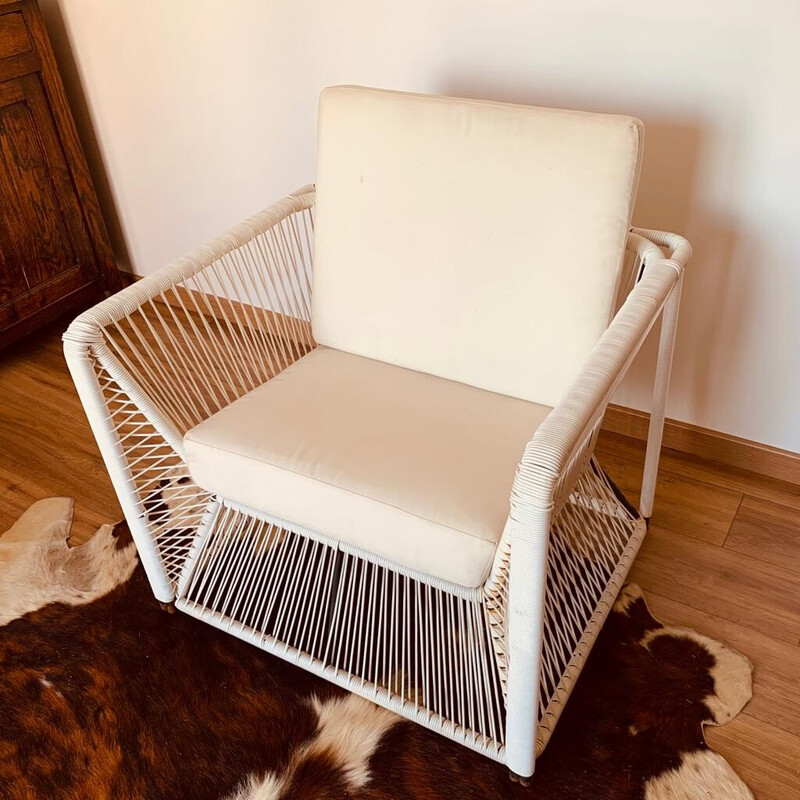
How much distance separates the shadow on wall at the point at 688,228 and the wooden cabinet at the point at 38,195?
1.05 m

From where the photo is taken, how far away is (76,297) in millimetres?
2281

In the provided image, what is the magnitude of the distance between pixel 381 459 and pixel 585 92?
31.2 inches

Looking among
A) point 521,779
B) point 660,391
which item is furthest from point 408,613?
point 660,391

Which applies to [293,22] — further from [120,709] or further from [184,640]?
[120,709]

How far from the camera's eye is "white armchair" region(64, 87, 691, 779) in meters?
1.14

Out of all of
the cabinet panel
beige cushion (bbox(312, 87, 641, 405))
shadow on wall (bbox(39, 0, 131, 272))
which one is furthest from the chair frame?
shadow on wall (bbox(39, 0, 131, 272))

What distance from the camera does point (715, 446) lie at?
1688 mm

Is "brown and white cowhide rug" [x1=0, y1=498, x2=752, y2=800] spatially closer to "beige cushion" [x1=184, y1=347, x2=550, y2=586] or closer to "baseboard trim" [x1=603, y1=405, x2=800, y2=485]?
"beige cushion" [x1=184, y1=347, x2=550, y2=586]

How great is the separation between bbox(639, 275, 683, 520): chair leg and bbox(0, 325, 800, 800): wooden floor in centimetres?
8

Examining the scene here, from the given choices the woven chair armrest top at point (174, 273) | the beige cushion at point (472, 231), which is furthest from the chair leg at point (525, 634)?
the woven chair armrest top at point (174, 273)

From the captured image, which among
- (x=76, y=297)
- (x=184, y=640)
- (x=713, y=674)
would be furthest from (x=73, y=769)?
(x=76, y=297)

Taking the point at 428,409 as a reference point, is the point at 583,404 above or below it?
above

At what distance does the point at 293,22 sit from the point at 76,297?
997mm

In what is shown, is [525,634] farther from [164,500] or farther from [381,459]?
[164,500]
